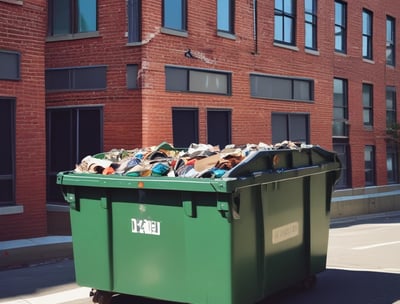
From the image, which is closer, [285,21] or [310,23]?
[285,21]

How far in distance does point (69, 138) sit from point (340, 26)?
9890mm

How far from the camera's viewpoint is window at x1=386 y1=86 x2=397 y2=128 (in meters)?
21.5

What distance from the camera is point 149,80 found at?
40.5ft

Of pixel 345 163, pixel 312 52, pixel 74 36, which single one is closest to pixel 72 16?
pixel 74 36

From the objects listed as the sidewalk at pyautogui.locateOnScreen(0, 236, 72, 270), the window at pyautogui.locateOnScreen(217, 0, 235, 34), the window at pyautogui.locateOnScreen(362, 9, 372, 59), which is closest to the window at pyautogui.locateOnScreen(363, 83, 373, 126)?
the window at pyautogui.locateOnScreen(362, 9, 372, 59)

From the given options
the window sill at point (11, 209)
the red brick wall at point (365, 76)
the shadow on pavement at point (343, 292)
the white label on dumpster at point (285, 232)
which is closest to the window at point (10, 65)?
the window sill at point (11, 209)

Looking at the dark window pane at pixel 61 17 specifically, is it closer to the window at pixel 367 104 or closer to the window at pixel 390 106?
the window at pixel 367 104

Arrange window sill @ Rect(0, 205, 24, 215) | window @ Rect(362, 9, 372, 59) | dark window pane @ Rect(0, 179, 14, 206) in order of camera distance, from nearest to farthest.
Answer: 1. window sill @ Rect(0, 205, 24, 215)
2. dark window pane @ Rect(0, 179, 14, 206)
3. window @ Rect(362, 9, 372, 59)

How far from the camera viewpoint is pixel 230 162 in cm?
568

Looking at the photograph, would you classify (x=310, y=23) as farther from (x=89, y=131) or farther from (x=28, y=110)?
(x=28, y=110)

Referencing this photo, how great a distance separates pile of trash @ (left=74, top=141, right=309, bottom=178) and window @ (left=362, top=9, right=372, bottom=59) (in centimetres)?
1444

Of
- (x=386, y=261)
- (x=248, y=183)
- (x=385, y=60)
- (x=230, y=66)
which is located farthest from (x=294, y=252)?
(x=385, y=60)

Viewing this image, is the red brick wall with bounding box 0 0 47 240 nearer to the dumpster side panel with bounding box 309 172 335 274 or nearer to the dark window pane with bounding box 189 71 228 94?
the dark window pane with bounding box 189 71 228 94

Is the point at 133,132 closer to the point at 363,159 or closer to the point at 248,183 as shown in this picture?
the point at 248,183
